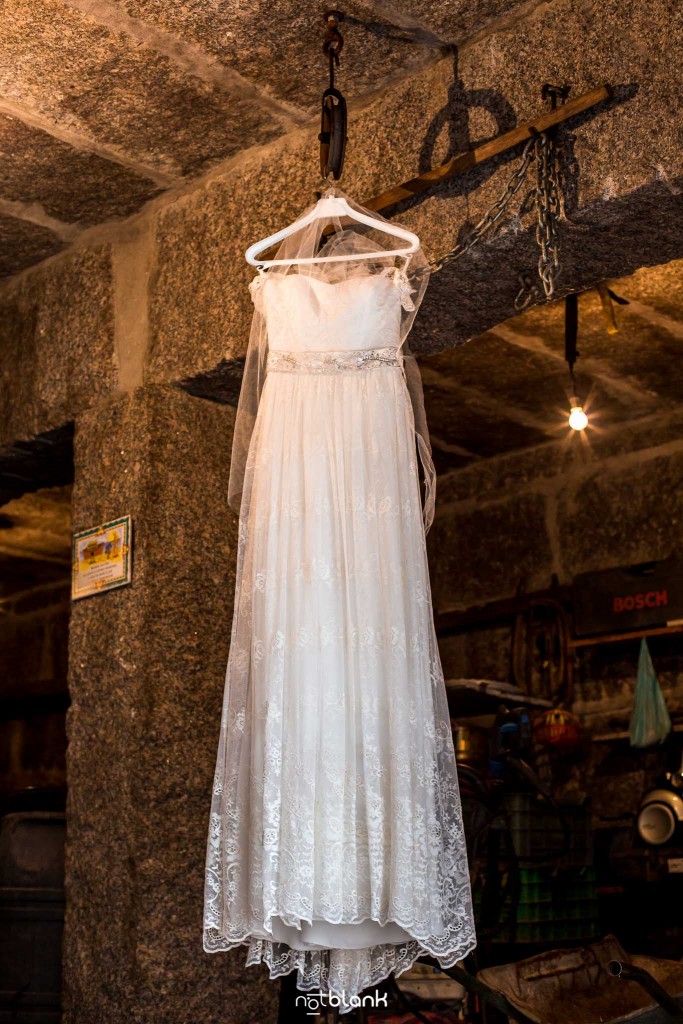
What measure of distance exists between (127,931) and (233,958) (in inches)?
10.3

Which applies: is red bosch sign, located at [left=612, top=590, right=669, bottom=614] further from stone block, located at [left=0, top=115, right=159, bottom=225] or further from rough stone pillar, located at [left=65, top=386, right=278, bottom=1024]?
stone block, located at [left=0, top=115, right=159, bottom=225]

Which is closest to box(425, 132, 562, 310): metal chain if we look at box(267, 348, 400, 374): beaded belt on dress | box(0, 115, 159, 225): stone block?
box(267, 348, 400, 374): beaded belt on dress

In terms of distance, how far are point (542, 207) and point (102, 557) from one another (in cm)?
142

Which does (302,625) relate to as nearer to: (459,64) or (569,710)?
(459,64)

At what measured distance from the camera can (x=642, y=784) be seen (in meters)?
4.70

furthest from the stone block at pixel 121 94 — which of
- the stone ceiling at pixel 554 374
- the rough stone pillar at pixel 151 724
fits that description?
the stone ceiling at pixel 554 374

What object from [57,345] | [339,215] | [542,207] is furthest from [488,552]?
[542,207]

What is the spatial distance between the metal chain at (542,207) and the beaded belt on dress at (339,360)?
0.84 feet

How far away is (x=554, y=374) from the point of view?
4.50 m

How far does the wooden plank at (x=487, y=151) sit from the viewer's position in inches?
89.4

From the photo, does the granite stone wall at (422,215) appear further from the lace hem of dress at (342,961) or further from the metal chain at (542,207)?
the lace hem of dress at (342,961)

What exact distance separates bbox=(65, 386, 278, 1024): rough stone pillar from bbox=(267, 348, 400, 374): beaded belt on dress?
0.68 meters

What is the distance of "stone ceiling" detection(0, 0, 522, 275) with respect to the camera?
8.13ft

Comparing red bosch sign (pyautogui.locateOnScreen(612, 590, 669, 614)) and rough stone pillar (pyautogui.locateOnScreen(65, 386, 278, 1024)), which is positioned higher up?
red bosch sign (pyautogui.locateOnScreen(612, 590, 669, 614))
